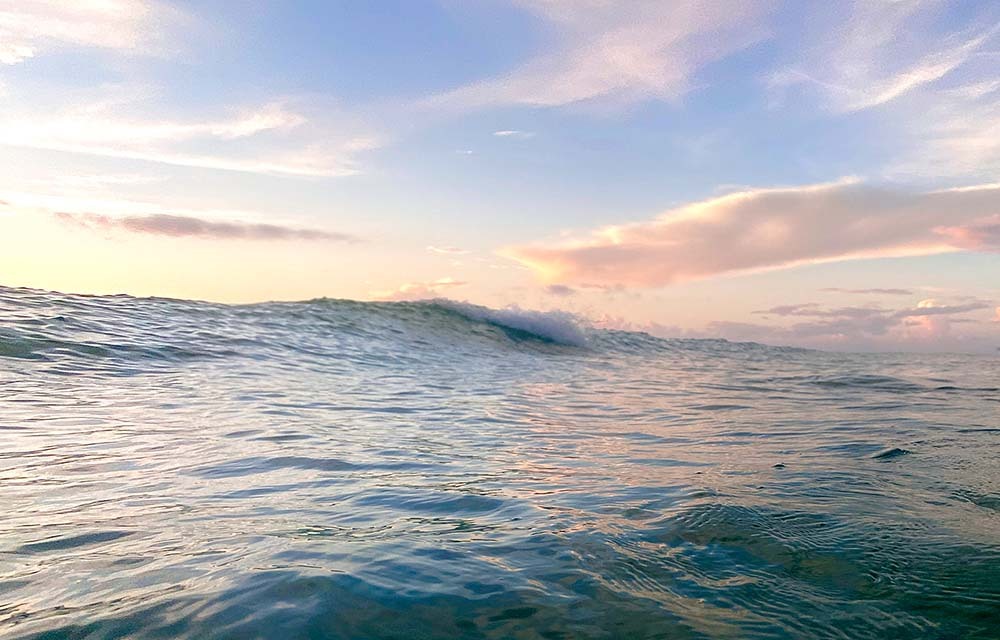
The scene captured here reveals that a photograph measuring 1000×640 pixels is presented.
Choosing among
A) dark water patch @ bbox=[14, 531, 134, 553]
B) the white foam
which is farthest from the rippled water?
the white foam

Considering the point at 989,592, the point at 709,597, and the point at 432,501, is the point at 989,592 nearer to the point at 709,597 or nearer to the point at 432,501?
the point at 709,597

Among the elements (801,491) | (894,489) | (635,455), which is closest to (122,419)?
(635,455)

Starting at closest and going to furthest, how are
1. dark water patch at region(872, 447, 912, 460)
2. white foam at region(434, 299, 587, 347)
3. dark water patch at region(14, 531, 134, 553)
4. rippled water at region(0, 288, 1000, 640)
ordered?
rippled water at region(0, 288, 1000, 640)
dark water patch at region(14, 531, 134, 553)
dark water patch at region(872, 447, 912, 460)
white foam at region(434, 299, 587, 347)

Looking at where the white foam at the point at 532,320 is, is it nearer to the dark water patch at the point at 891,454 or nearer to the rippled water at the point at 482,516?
the rippled water at the point at 482,516

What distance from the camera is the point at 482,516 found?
3.26 metres

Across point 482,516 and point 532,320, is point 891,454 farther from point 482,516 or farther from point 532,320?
point 532,320

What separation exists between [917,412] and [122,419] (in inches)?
326

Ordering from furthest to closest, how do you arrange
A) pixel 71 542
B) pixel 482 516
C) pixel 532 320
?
1. pixel 532 320
2. pixel 482 516
3. pixel 71 542

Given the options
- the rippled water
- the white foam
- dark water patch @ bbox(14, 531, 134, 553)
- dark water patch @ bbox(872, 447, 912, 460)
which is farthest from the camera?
the white foam

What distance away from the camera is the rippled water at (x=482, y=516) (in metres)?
2.14

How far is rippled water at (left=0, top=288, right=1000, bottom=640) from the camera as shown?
2.14 metres

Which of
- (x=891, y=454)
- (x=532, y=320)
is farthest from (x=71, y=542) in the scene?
(x=532, y=320)

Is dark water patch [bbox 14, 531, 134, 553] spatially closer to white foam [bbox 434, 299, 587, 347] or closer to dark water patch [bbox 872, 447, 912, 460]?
dark water patch [bbox 872, 447, 912, 460]

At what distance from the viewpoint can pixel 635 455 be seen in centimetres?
505
